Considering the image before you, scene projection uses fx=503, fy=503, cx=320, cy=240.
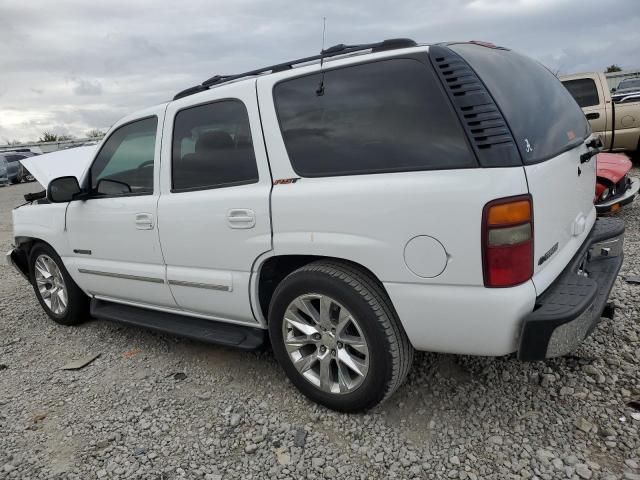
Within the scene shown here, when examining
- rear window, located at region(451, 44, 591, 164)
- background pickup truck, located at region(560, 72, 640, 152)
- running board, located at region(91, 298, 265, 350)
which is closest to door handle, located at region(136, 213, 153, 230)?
running board, located at region(91, 298, 265, 350)

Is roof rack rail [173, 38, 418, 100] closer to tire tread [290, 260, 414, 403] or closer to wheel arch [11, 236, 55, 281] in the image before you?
tire tread [290, 260, 414, 403]

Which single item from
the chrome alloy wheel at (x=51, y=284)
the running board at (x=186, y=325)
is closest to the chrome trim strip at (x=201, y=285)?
the running board at (x=186, y=325)

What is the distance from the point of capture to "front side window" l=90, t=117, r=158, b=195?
3.44 metres

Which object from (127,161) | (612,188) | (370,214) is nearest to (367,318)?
(370,214)

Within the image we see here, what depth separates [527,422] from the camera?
2.56 m

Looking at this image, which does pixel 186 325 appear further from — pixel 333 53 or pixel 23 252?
pixel 23 252

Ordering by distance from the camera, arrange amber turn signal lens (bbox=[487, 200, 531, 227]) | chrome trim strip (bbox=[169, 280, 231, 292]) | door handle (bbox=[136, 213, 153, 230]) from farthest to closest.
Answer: door handle (bbox=[136, 213, 153, 230]), chrome trim strip (bbox=[169, 280, 231, 292]), amber turn signal lens (bbox=[487, 200, 531, 227])

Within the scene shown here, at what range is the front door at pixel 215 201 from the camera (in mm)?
2805

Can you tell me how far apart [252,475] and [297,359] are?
644 millimetres

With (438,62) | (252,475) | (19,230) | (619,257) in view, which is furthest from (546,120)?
(19,230)

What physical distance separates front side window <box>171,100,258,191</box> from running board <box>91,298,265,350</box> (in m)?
0.91

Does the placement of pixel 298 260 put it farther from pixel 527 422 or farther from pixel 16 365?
pixel 16 365

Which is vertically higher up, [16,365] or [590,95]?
[590,95]

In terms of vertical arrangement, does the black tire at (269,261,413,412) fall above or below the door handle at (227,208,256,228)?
below
